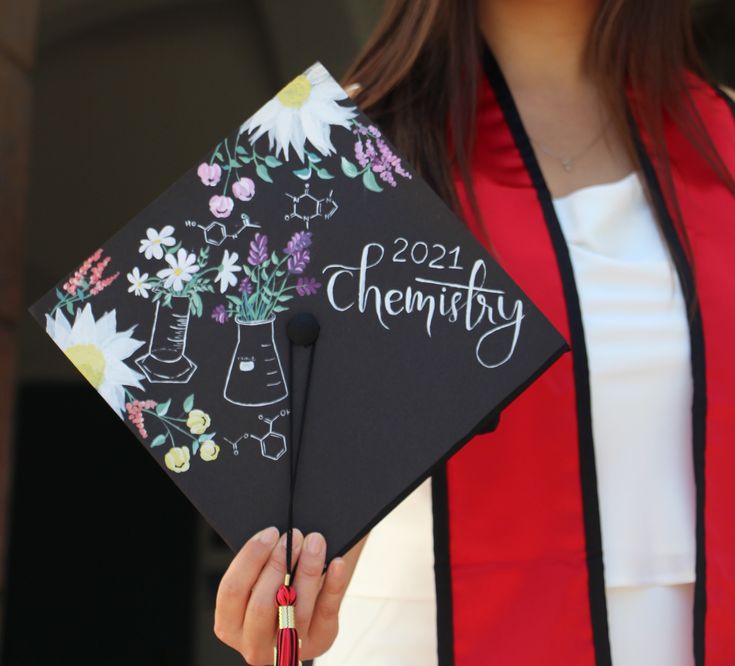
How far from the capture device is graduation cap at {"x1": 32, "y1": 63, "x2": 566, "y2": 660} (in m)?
0.95

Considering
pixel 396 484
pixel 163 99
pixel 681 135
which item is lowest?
pixel 396 484

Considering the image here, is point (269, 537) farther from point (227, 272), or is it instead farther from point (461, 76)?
point (461, 76)

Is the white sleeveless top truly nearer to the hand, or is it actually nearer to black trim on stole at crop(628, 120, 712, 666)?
black trim on stole at crop(628, 120, 712, 666)

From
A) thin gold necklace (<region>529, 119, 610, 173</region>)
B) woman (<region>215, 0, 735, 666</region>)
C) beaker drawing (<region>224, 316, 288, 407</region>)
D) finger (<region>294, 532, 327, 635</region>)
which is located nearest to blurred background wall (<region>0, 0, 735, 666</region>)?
thin gold necklace (<region>529, 119, 610, 173</region>)

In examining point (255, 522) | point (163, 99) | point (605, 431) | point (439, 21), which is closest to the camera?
point (255, 522)

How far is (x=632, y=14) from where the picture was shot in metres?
1.46

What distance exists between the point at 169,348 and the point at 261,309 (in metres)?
0.09

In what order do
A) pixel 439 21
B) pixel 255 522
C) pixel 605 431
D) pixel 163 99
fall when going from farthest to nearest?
pixel 163 99 < pixel 439 21 < pixel 605 431 < pixel 255 522

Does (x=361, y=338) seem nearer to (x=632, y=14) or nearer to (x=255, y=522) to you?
(x=255, y=522)

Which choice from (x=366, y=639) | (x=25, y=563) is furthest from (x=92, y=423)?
(x=366, y=639)

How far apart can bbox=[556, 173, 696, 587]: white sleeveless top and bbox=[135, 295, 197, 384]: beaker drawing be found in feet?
1.49

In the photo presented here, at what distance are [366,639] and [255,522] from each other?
14.3 inches

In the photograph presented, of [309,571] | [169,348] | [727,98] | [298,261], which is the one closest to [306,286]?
[298,261]

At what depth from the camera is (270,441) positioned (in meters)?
0.95
